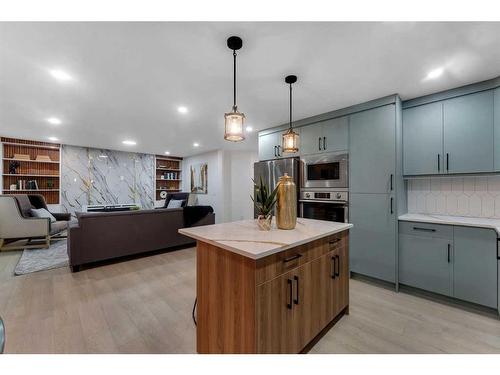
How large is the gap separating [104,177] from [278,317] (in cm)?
673

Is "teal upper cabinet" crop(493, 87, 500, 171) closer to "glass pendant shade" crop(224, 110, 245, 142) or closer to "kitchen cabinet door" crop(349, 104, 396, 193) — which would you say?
"kitchen cabinet door" crop(349, 104, 396, 193)

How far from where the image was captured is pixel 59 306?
215 centimetres

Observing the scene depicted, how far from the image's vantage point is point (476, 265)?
2074 millimetres

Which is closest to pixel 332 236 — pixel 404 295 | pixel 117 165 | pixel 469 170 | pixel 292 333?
pixel 292 333

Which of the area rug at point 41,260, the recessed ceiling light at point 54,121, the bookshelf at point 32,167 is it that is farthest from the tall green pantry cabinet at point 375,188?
the bookshelf at point 32,167

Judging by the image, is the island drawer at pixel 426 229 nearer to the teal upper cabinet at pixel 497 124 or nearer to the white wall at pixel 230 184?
the teal upper cabinet at pixel 497 124

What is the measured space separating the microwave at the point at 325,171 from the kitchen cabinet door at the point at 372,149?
90 mm

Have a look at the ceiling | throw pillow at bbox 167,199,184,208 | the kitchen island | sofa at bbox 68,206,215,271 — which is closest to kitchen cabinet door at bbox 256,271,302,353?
the kitchen island

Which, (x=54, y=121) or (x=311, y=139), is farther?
(x=54, y=121)

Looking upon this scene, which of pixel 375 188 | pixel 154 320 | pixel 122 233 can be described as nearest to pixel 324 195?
pixel 375 188

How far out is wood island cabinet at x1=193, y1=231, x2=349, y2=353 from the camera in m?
1.16

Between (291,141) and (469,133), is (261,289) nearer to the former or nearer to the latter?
(291,141)
